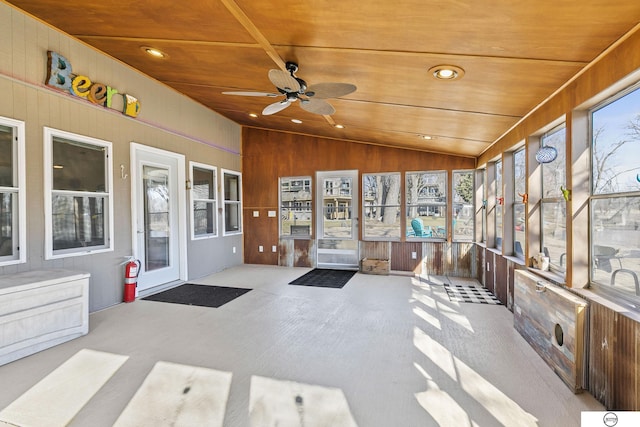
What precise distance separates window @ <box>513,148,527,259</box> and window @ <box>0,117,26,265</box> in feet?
19.3

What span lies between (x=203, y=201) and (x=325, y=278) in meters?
2.82

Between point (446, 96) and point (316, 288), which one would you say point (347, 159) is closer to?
point (316, 288)

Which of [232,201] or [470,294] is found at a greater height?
[232,201]

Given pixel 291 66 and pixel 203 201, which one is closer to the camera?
pixel 291 66

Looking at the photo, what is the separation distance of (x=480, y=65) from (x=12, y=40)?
4.60 m

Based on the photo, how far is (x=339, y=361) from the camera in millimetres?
2689

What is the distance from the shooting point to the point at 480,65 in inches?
94.3

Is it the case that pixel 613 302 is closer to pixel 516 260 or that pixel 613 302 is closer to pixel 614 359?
pixel 614 359

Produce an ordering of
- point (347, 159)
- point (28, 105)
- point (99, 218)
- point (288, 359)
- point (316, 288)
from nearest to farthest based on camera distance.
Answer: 1. point (288, 359)
2. point (28, 105)
3. point (99, 218)
4. point (316, 288)
5. point (347, 159)

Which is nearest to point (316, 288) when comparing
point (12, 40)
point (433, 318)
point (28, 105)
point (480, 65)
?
point (433, 318)

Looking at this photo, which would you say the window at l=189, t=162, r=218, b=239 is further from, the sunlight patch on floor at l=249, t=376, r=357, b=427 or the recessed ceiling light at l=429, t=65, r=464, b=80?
the recessed ceiling light at l=429, t=65, r=464, b=80

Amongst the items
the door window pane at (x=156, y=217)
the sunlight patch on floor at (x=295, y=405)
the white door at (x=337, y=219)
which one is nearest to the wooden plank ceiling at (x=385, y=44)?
the door window pane at (x=156, y=217)

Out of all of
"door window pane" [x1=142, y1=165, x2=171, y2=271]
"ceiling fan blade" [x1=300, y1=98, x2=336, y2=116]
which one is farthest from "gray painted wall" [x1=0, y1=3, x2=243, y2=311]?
"ceiling fan blade" [x1=300, y1=98, x2=336, y2=116]

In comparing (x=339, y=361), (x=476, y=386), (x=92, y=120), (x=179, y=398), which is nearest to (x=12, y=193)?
(x=92, y=120)
